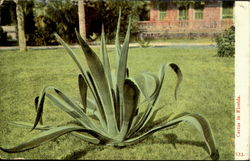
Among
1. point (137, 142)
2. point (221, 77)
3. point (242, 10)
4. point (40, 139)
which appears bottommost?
point (137, 142)

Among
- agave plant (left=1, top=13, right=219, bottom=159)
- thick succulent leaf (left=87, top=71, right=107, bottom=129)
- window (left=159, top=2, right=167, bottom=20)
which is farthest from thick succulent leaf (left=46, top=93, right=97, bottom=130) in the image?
window (left=159, top=2, right=167, bottom=20)

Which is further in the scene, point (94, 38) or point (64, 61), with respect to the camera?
point (64, 61)

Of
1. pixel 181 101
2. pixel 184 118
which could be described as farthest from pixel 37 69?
pixel 184 118

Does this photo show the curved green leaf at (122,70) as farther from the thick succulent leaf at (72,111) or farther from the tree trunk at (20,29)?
the tree trunk at (20,29)

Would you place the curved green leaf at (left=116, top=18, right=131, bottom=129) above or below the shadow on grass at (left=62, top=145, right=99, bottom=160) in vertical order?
above

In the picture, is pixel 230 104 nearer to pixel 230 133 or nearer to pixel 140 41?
pixel 230 133

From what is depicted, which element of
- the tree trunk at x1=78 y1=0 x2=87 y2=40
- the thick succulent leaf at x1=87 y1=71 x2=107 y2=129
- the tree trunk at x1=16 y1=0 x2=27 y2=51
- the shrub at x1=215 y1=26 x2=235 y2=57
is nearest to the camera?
the thick succulent leaf at x1=87 y1=71 x2=107 y2=129

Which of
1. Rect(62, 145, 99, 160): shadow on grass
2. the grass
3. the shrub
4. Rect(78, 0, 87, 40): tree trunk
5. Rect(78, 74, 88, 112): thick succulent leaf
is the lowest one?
Rect(62, 145, 99, 160): shadow on grass

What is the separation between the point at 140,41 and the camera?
511 centimetres

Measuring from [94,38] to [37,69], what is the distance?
2.67 ft

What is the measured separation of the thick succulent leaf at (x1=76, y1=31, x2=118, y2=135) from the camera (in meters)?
2.33

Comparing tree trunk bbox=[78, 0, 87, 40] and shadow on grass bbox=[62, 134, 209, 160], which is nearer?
shadow on grass bbox=[62, 134, 209, 160]

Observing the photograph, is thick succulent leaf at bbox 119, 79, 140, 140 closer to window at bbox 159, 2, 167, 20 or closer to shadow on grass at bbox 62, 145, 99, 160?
shadow on grass at bbox 62, 145, 99, 160

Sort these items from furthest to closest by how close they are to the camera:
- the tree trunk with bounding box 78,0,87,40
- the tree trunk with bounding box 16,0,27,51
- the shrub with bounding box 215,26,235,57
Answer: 1. the tree trunk with bounding box 16,0,27,51
2. the tree trunk with bounding box 78,0,87,40
3. the shrub with bounding box 215,26,235,57
